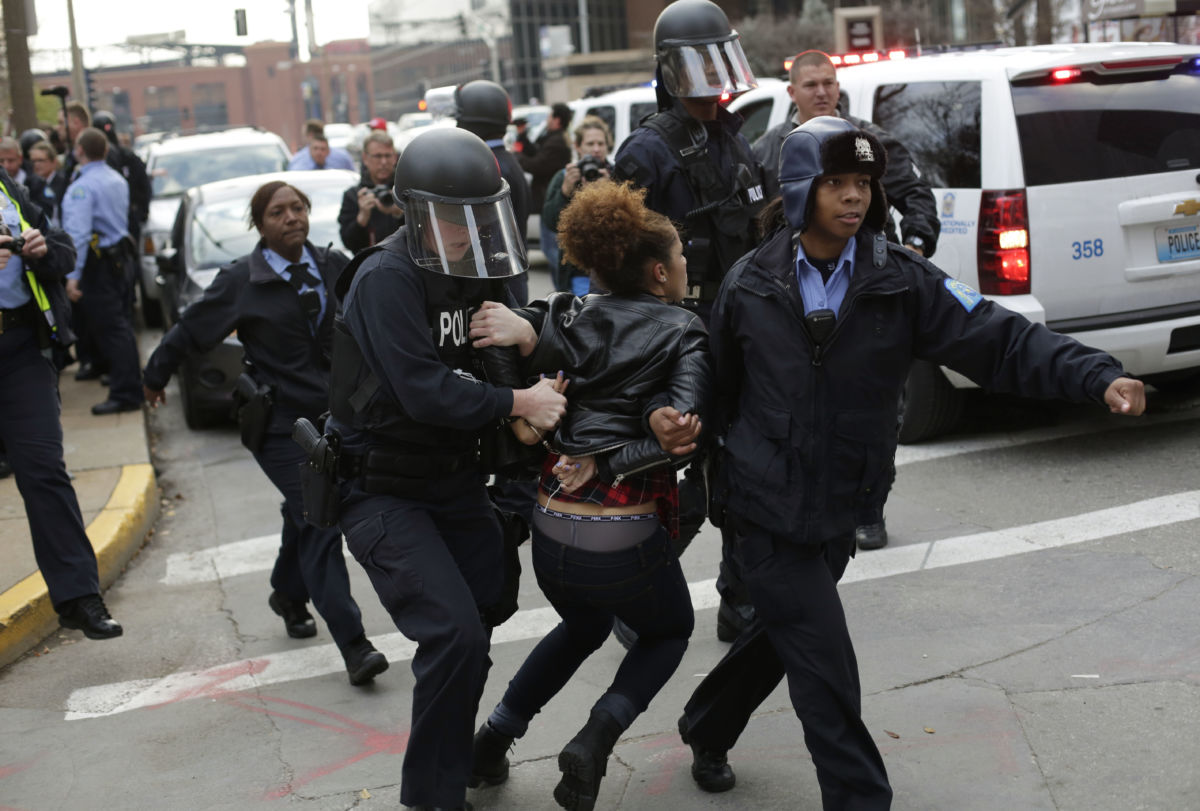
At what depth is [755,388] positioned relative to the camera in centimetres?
360

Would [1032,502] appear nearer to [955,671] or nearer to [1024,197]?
[1024,197]

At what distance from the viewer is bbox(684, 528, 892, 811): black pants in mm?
3477

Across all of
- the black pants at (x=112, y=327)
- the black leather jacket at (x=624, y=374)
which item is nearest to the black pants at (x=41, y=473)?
the black leather jacket at (x=624, y=374)

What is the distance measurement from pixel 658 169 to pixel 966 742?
2.44 m

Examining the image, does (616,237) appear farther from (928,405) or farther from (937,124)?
(928,405)

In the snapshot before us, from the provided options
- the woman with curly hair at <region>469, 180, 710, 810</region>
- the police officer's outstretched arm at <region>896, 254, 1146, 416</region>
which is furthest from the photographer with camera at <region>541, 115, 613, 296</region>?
the police officer's outstretched arm at <region>896, 254, 1146, 416</region>

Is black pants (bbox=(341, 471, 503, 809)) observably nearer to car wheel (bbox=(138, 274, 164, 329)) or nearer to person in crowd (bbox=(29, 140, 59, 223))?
person in crowd (bbox=(29, 140, 59, 223))

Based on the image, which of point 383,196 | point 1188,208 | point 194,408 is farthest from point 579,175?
point 1188,208

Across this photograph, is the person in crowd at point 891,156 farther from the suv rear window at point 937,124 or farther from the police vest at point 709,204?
the suv rear window at point 937,124

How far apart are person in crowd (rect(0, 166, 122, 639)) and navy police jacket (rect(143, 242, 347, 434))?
494 millimetres

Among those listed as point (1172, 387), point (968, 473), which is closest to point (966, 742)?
point (968, 473)

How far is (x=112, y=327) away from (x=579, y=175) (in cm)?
368

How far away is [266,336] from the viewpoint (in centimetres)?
540

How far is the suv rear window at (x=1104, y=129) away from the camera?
700 cm
